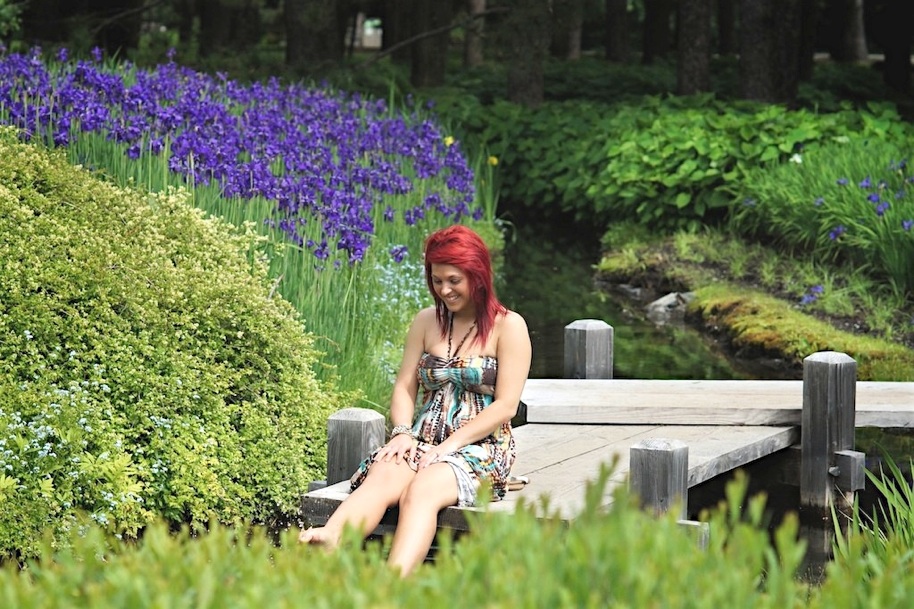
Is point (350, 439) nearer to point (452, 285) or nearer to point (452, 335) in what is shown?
point (452, 335)

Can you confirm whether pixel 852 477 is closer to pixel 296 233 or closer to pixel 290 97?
pixel 296 233

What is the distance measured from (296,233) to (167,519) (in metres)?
2.16

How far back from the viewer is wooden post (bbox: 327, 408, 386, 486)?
4.62 metres

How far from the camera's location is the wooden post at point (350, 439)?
4.62 m

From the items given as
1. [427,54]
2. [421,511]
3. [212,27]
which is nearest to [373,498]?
[421,511]

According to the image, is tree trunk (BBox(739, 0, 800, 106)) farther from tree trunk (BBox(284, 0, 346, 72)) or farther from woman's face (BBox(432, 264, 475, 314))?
woman's face (BBox(432, 264, 475, 314))

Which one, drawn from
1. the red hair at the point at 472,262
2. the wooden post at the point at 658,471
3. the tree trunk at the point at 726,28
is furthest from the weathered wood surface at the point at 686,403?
the tree trunk at the point at 726,28

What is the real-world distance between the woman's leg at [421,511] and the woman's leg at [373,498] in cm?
5

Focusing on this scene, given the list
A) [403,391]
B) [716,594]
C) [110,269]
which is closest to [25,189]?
[110,269]

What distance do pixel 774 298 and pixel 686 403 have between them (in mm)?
4665

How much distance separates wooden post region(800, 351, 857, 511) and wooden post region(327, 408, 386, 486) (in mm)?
2115

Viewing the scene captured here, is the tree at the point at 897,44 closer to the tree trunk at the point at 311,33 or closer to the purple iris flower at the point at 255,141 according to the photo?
the tree trunk at the point at 311,33

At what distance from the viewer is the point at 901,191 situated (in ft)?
32.3

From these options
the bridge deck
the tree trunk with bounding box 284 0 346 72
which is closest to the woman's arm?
the bridge deck
